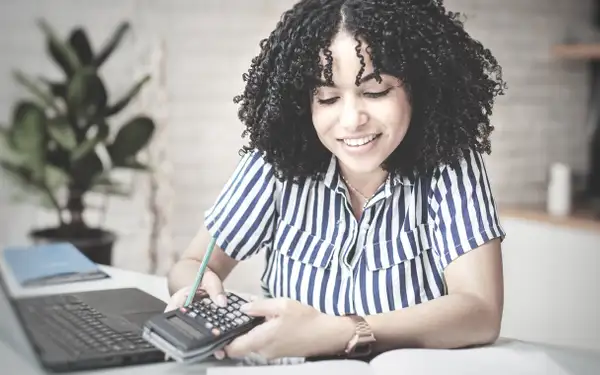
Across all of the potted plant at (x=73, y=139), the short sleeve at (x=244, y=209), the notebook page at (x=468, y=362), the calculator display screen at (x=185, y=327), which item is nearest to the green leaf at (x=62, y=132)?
the potted plant at (x=73, y=139)

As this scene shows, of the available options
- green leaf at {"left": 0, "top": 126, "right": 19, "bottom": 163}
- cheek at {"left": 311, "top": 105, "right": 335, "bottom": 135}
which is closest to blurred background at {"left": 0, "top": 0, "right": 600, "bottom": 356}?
green leaf at {"left": 0, "top": 126, "right": 19, "bottom": 163}

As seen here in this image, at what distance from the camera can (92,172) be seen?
77 centimetres

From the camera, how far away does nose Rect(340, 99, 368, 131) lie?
1.79 ft

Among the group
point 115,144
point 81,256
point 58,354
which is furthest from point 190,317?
point 115,144

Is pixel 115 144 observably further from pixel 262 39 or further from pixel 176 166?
pixel 262 39

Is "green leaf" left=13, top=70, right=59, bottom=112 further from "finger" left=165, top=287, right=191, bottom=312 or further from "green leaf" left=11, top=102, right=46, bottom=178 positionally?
"finger" left=165, top=287, right=191, bottom=312

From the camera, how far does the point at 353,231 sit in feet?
2.10

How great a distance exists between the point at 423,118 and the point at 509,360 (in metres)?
0.21

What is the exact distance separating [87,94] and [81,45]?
0.07m

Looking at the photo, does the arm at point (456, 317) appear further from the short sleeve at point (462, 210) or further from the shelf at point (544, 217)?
the shelf at point (544, 217)

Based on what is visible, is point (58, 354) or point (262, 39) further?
point (262, 39)

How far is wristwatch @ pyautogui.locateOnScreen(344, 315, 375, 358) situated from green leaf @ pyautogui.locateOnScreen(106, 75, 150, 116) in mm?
360

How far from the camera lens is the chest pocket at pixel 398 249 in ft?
2.05

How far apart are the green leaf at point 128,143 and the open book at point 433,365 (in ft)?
1.18
